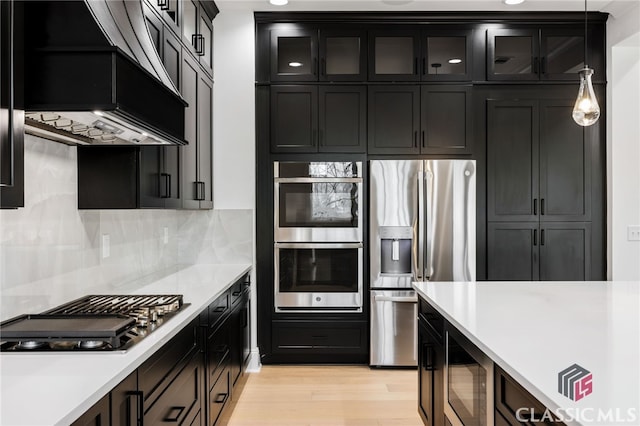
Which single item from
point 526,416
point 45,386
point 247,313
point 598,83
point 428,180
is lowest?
point 247,313

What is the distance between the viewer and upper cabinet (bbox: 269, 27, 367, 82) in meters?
3.75

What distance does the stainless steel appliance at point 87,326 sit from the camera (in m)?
1.44

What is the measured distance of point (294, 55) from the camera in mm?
3777

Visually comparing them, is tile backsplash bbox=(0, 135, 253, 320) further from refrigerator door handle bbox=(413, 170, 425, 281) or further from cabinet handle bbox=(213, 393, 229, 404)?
refrigerator door handle bbox=(413, 170, 425, 281)

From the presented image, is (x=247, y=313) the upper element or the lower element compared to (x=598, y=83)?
lower

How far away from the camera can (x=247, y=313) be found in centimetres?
352

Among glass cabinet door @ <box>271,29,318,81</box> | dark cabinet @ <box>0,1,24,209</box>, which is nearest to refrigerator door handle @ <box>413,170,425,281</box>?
glass cabinet door @ <box>271,29,318,81</box>

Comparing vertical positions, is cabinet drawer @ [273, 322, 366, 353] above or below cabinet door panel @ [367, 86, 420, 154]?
below

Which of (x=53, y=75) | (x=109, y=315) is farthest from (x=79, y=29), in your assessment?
(x=109, y=315)

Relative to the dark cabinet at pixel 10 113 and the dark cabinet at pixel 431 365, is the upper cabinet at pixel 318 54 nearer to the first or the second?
the dark cabinet at pixel 431 365

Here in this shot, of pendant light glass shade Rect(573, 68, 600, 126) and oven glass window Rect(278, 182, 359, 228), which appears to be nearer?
pendant light glass shade Rect(573, 68, 600, 126)

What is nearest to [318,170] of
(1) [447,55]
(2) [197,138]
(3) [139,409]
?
(2) [197,138]

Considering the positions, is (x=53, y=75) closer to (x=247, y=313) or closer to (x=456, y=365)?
(x=456, y=365)

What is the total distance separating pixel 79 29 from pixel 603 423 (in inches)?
68.7
